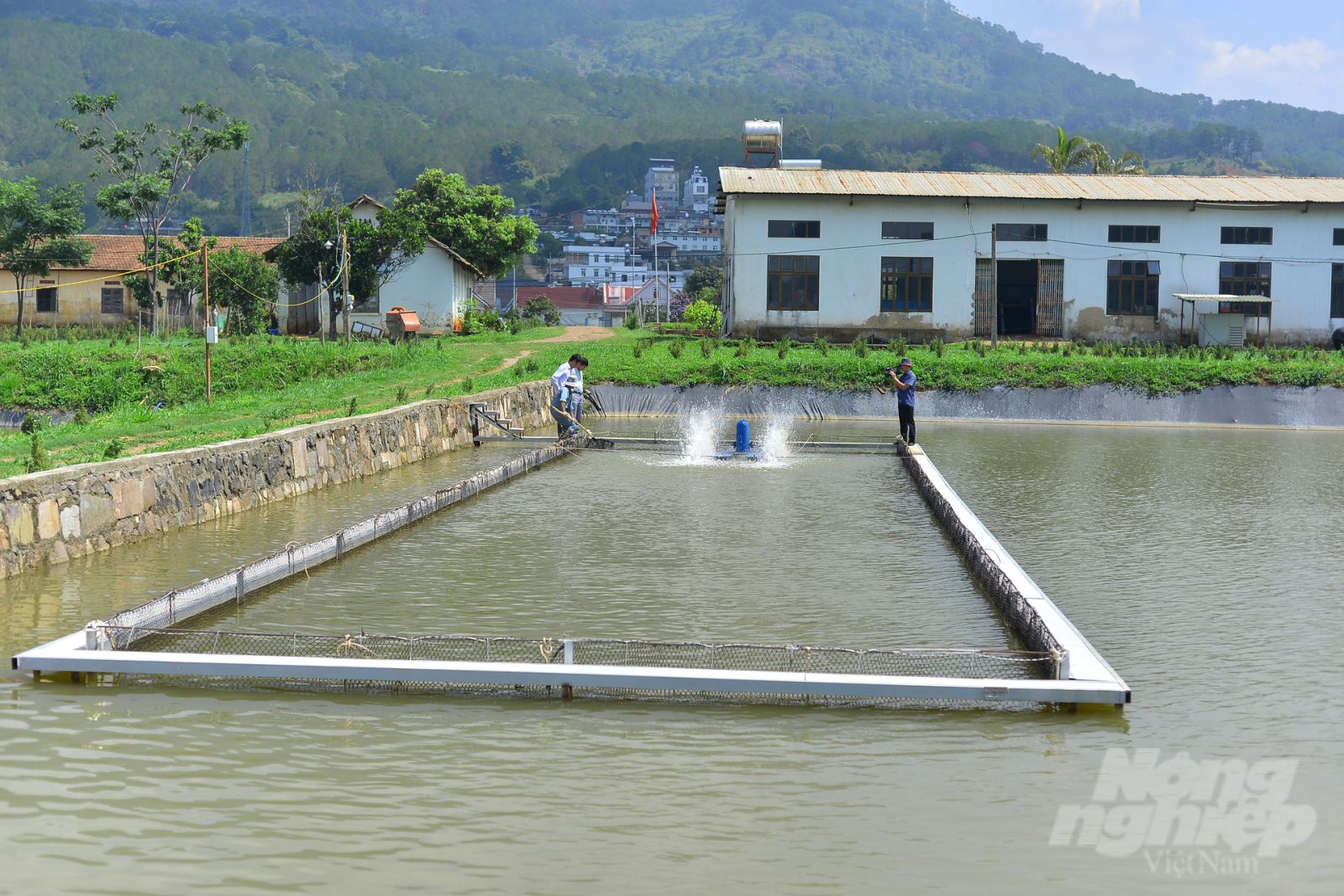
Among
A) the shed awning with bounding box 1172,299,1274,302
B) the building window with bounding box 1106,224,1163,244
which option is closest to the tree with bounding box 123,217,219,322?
the building window with bounding box 1106,224,1163,244

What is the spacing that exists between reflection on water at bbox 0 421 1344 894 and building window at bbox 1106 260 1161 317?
115 ft

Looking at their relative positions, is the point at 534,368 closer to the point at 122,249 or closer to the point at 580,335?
the point at 580,335

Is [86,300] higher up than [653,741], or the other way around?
[86,300]

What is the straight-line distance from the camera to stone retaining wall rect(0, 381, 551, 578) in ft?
41.0

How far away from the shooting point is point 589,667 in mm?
8680

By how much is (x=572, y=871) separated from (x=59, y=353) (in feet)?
115

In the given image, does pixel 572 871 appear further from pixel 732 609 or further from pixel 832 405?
pixel 832 405

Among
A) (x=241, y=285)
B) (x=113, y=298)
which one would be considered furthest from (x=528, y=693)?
(x=113, y=298)

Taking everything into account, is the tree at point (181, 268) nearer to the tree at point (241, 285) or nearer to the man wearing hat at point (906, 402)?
the tree at point (241, 285)

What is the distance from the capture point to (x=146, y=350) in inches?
1518

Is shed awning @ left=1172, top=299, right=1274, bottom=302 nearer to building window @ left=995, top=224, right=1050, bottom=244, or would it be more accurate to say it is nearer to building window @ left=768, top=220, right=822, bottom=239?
building window @ left=995, top=224, right=1050, bottom=244

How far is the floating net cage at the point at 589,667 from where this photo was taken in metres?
8.49

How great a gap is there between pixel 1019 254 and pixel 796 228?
7838 mm

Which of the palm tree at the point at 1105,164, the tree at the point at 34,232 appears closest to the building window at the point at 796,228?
the palm tree at the point at 1105,164
